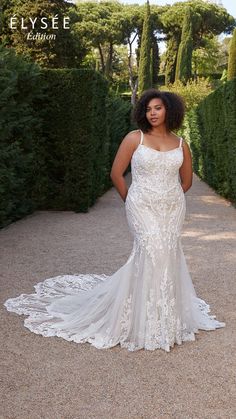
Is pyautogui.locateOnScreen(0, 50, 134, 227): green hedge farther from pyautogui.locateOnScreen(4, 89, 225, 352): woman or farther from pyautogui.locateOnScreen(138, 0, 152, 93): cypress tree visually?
pyautogui.locateOnScreen(138, 0, 152, 93): cypress tree

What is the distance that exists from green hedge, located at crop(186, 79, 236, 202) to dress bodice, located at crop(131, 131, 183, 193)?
260 inches

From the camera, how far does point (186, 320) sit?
396 cm

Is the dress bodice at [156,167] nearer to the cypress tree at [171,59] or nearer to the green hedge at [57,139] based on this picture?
the green hedge at [57,139]

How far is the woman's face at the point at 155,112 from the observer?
368cm

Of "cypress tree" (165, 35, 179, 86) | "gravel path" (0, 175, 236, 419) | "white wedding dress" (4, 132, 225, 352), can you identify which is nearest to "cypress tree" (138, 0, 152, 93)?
"cypress tree" (165, 35, 179, 86)

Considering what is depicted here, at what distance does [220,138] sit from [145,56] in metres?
32.9

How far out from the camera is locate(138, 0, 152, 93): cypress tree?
42531mm

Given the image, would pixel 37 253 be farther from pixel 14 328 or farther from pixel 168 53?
pixel 168 53

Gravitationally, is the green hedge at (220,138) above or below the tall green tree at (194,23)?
below

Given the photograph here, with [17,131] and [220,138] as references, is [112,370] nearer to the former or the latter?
[17,131]

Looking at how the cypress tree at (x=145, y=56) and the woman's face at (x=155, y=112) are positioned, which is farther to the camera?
the cypress tree at (x=145, y=56)

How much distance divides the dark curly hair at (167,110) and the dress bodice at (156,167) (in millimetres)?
160

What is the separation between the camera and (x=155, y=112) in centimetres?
368

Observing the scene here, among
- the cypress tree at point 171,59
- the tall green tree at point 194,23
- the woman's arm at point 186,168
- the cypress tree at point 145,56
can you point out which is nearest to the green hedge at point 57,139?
the woman's arm at point 186,168
